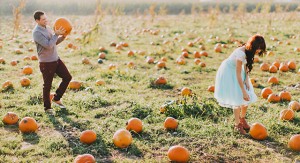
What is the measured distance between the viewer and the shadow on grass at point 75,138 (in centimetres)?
429

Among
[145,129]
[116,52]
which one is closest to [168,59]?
[116,52]

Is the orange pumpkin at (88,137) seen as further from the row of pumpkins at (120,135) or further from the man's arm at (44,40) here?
the man's arm at (44,40)

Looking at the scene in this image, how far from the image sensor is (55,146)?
447cm

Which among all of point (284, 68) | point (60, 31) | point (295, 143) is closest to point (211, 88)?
point (284, 68)

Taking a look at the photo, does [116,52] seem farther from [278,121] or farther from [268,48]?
[278,121]

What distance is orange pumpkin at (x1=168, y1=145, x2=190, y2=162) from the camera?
13.2ft

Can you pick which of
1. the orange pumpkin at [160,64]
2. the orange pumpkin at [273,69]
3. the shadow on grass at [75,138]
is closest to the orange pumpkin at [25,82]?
the shadow on grass at [75,138]

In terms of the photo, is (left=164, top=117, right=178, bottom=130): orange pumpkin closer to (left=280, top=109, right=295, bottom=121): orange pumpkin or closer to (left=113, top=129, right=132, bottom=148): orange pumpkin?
(left=113, top=129, right=132, bottom=148): orange pumpkin

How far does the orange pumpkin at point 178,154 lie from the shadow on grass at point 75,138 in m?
0.77

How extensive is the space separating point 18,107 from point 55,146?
1892 mm

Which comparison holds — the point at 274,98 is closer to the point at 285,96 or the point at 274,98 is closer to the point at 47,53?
the point at 285,96

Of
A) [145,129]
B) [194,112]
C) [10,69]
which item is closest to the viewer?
[145,129]

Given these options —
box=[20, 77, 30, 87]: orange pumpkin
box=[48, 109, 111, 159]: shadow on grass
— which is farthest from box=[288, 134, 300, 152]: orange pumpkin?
box=[20, 77, 30, 87]: orange pumpkin

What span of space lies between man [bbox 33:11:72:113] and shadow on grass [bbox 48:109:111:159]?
1.05ft
